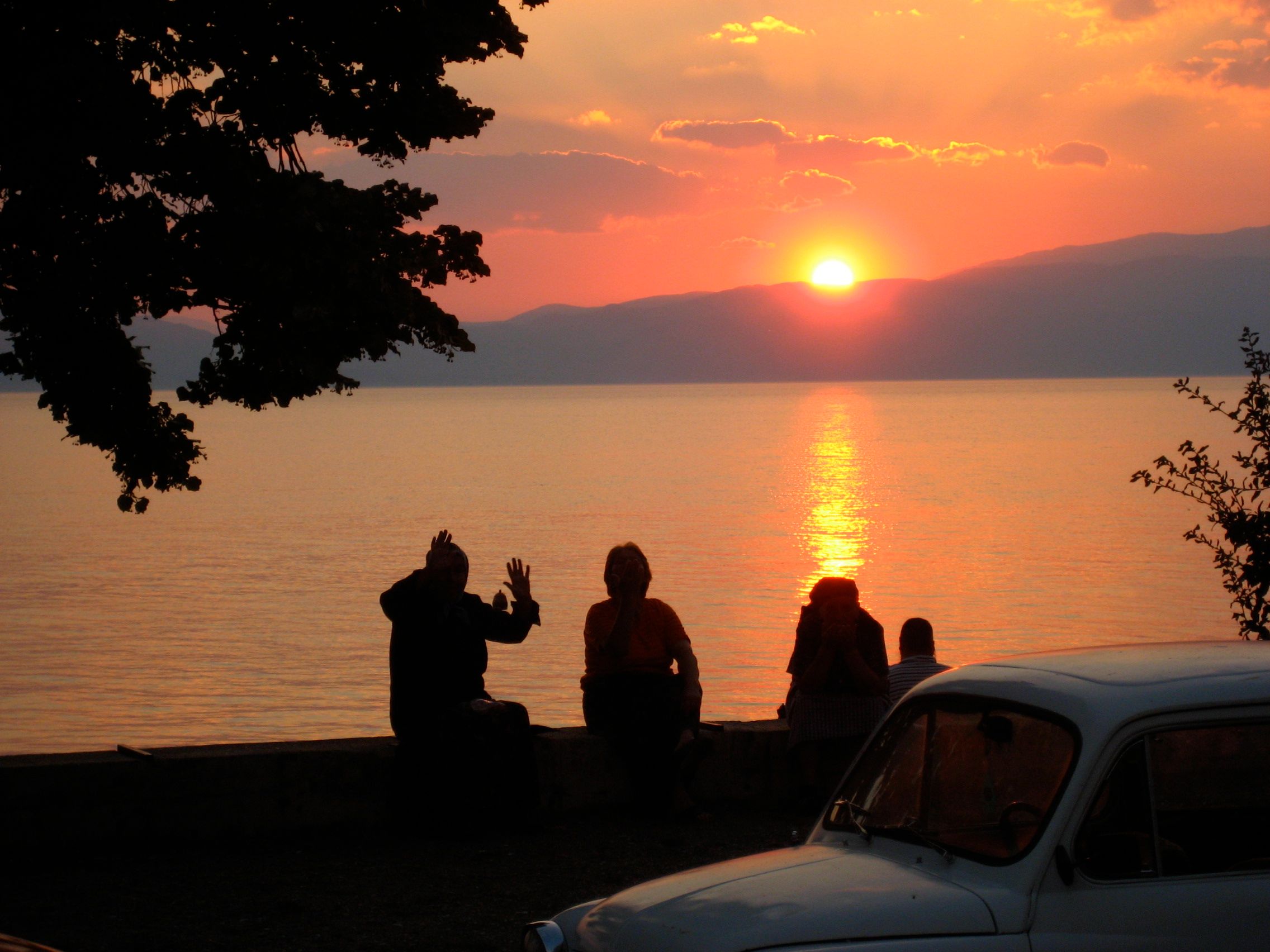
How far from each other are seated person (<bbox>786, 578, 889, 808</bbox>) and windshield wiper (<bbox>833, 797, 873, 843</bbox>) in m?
3.76

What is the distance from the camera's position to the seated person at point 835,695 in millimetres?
8242

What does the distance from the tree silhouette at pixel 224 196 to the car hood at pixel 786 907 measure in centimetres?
516

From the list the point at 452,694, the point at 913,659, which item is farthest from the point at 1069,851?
the point at 913,659

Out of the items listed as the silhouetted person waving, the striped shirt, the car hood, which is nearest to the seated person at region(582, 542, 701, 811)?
the silhouetted person waving

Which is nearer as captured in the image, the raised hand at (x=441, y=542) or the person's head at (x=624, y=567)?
the raised hand at (x=441, y=542)

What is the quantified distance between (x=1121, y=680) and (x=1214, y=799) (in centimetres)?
38

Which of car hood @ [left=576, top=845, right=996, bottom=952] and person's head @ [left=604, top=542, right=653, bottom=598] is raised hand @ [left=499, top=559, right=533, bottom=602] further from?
car hood @ [left=576, top=845, right=996, bottom=952]

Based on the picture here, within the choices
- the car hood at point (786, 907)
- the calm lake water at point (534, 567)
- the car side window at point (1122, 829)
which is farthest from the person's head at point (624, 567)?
the calm lake water at point (534, 567)

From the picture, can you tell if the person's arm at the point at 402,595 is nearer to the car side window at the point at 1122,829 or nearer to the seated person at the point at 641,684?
the seated person at the point at 641,684

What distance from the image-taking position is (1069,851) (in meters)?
3.61

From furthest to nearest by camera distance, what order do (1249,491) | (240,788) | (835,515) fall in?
(835,515), (1249,491), (240,788)

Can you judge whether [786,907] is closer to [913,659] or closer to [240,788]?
[240,788]

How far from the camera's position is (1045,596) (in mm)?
30297

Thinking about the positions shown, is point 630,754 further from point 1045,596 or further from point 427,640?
point 1045,596
